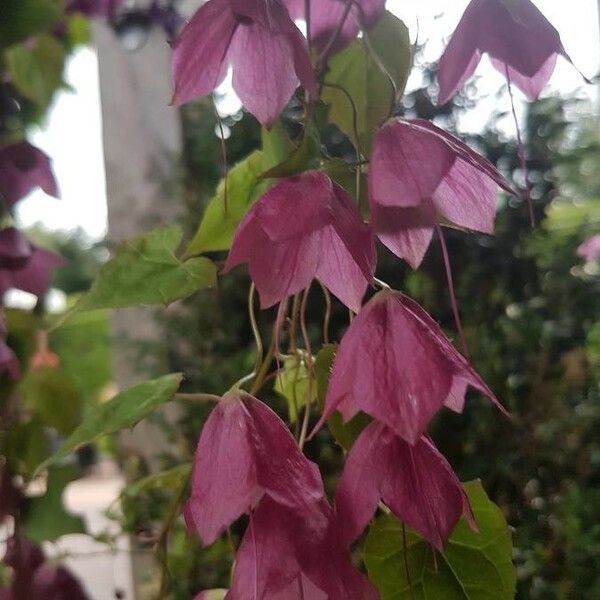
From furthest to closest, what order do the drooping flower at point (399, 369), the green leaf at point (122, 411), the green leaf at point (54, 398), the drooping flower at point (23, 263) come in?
the green leaf at point (54, 398)
the drooping flower at point (23, 263)
the green leaf at point (122, 411)
the drooping flower at point (399, 369)

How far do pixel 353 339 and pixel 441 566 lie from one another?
0.39 ft

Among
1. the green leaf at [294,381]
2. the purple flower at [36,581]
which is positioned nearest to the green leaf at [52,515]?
the purple flower at [36,581]

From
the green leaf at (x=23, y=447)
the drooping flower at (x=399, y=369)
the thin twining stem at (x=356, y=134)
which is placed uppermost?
the thin twining stem at (x=356, y=134)

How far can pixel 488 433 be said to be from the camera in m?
0.66

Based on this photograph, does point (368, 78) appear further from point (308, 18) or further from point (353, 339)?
point (353, 339)

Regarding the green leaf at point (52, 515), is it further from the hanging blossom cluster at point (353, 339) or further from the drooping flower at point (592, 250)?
the drooping flower at point (592, 250)

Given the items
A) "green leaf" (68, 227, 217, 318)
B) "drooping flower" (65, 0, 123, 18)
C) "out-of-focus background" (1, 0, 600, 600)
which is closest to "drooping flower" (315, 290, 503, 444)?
A: "green leaf" (68, 227, 217, 318)

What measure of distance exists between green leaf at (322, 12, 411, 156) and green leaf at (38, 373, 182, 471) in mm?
144

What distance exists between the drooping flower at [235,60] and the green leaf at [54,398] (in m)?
0.43

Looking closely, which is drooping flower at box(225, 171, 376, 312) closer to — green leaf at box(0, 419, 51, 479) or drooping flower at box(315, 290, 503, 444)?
drooping flower at box(315, 290, 503, 444)

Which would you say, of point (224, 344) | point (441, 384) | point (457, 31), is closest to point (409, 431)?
point (441, 384)

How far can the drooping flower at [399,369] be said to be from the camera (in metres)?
0.25

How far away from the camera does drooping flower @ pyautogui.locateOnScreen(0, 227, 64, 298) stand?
56 cm

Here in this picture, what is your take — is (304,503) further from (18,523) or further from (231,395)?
(18,523)
